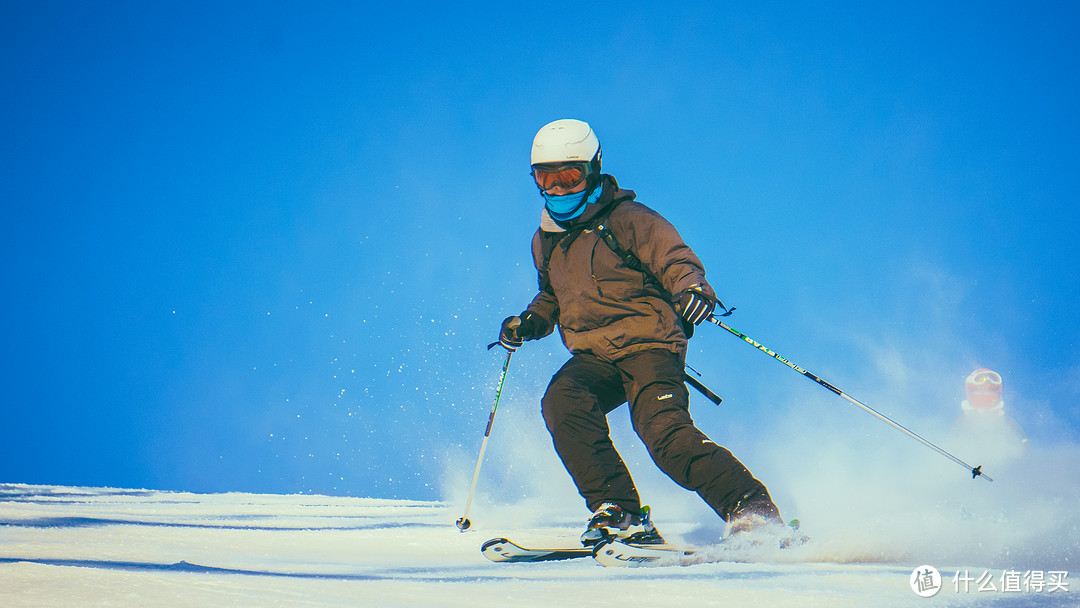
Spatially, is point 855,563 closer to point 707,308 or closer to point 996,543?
point 996,543

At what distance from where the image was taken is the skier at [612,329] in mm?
3162

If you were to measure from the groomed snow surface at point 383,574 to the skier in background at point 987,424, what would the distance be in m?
4.50

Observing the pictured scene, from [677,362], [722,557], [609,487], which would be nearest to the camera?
[722,557]

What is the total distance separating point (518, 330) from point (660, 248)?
2.91 ft

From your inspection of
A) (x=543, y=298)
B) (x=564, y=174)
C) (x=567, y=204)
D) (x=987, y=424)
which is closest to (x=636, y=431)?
(x=543, y=298)

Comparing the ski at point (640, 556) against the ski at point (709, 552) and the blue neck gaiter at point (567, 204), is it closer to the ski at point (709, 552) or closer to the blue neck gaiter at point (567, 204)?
the ski at point (709, 552)

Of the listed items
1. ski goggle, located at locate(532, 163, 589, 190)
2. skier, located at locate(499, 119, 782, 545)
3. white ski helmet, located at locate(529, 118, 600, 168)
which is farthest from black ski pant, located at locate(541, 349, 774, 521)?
white ski helmet, located at locate(529, 118, 600, 168)

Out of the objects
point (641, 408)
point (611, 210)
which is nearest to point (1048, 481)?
point (641, 408)

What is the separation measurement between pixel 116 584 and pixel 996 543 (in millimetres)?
3262

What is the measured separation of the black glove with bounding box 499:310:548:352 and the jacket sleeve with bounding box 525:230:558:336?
0.07 m

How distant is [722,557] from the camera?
9.25 feet

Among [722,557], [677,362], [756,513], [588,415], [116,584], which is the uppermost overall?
[677,362]

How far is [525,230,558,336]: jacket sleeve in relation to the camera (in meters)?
4.06

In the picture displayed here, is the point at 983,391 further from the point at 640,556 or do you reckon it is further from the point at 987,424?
the point at 640,556
